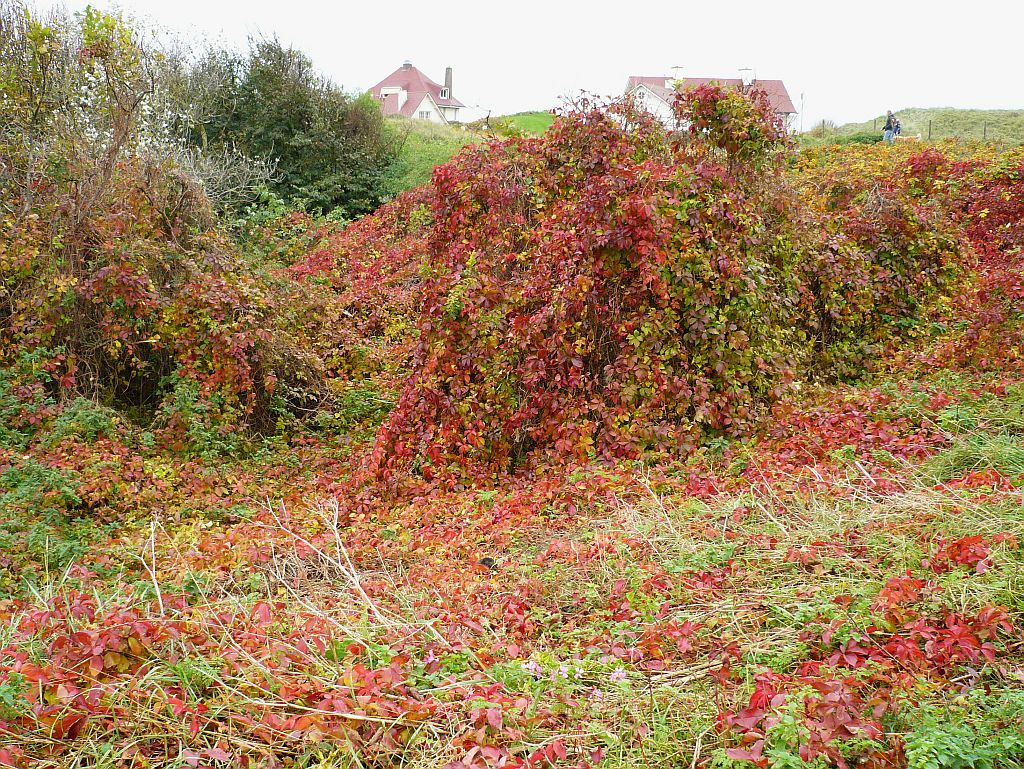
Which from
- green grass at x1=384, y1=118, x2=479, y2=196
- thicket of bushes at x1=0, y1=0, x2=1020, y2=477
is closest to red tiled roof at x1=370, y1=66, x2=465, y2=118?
green grass at x1=384, y1=118, x2=479, y2=196

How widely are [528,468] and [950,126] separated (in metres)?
28.4

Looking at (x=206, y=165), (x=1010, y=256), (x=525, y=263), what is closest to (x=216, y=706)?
(x=525, y=263)

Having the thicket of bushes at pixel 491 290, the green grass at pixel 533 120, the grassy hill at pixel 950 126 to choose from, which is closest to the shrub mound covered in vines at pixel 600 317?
the thicket of bushes at pixel 491 290

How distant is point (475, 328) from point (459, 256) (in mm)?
1025

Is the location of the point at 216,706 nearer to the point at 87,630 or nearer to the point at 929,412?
the point at 87,630

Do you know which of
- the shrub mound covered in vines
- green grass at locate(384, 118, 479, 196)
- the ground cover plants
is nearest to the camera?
the ground cover plants

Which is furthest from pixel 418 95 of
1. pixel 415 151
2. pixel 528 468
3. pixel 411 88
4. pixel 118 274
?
pixel 528 468

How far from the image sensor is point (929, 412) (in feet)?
18.9

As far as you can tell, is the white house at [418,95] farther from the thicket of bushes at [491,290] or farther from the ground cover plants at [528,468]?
the ground cover plants at [528,468]

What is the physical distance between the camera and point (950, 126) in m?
28.4

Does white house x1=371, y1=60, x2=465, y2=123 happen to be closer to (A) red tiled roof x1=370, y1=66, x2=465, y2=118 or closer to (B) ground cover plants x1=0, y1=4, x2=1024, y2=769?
(A) red tiled roof x1=370, y1=66, x2=465, y2=118

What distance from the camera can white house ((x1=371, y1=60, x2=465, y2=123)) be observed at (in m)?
52.9

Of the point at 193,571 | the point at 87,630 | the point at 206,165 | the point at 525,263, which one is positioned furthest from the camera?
the point at 206,165

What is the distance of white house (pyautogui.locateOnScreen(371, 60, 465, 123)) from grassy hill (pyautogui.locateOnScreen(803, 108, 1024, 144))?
93.3 ft
